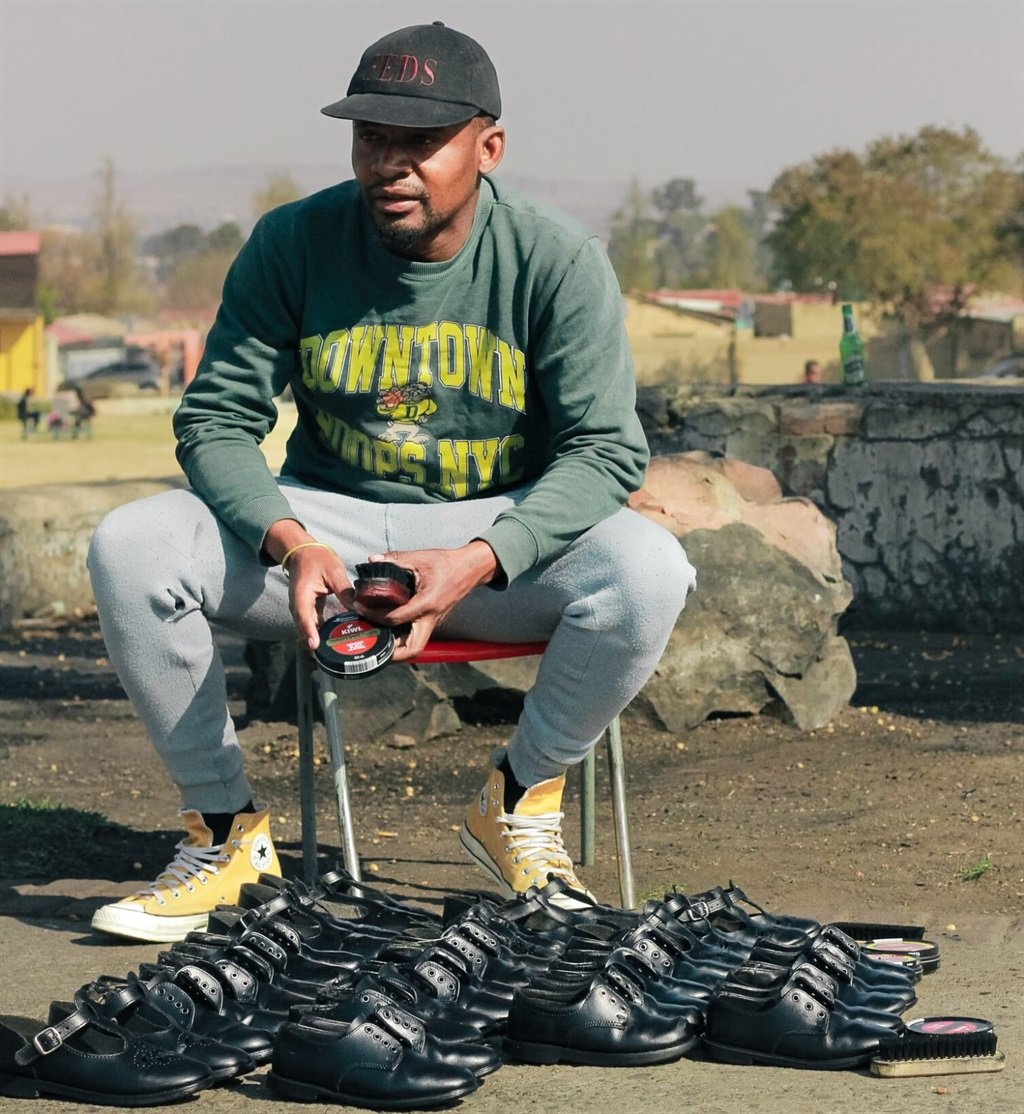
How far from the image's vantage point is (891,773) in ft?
18.0

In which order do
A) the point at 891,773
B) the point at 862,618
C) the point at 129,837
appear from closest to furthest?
the point at 129,837 < the point at 891,773 < the point at 862,618

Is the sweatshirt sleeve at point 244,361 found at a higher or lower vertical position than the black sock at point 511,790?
higher

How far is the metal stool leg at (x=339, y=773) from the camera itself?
3830mm

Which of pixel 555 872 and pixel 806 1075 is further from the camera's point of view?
pixel 555 872

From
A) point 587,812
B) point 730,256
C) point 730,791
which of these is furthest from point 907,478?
point 730,256

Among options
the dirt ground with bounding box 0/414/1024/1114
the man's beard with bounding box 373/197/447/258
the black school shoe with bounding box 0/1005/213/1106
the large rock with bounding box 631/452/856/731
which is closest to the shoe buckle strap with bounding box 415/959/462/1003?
the dirt ground with bounding box 0/414/1024/1114

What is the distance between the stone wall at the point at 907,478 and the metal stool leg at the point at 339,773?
16.8ft

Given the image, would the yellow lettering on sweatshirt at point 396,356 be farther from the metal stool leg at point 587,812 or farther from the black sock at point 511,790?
the metal stool leg at point 587,812

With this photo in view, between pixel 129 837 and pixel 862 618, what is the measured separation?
16.0ft

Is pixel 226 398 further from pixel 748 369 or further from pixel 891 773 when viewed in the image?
pixel 748 369

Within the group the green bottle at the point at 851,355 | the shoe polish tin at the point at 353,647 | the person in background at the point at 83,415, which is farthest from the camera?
the person in background at the point at 83,415

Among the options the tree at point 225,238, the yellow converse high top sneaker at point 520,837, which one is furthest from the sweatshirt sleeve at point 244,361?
the tree at point 225,238

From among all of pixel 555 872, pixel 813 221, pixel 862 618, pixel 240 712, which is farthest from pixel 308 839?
pixel 813 221

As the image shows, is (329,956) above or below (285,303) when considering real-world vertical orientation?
below
